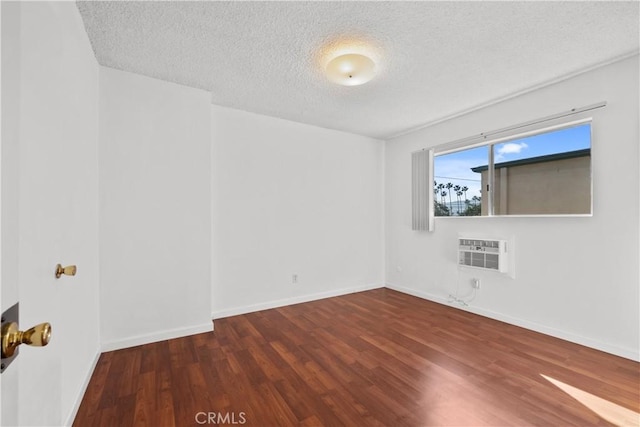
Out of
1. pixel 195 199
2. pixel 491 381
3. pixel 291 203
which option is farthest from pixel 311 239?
pixel 491 381

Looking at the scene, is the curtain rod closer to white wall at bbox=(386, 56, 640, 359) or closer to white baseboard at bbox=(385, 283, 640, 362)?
white wall at bbox=(386, 56, 640, 359)

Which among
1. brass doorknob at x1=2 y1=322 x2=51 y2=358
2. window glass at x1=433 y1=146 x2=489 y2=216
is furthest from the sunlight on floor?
brass doorknob at x1=2 y1=322 x2=51 y2=358

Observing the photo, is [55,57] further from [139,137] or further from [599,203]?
[599,203]

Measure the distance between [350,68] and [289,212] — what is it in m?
2.19

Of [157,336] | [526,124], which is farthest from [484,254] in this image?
[157,336]

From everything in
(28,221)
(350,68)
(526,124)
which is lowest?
(28,221)

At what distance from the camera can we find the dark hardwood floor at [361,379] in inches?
69.1

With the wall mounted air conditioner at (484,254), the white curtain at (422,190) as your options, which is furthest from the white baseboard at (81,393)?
the white curtain at (422,190)

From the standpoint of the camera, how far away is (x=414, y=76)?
2795 mm

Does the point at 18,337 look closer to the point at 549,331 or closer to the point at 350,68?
the point at 350,68

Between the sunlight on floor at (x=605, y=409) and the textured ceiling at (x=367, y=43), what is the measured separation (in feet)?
8.61

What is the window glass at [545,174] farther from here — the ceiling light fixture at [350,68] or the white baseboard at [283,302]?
the white baseboard at [283,302]

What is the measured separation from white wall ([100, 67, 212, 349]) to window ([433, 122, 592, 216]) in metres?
3.28

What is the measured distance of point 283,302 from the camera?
3949 mm
